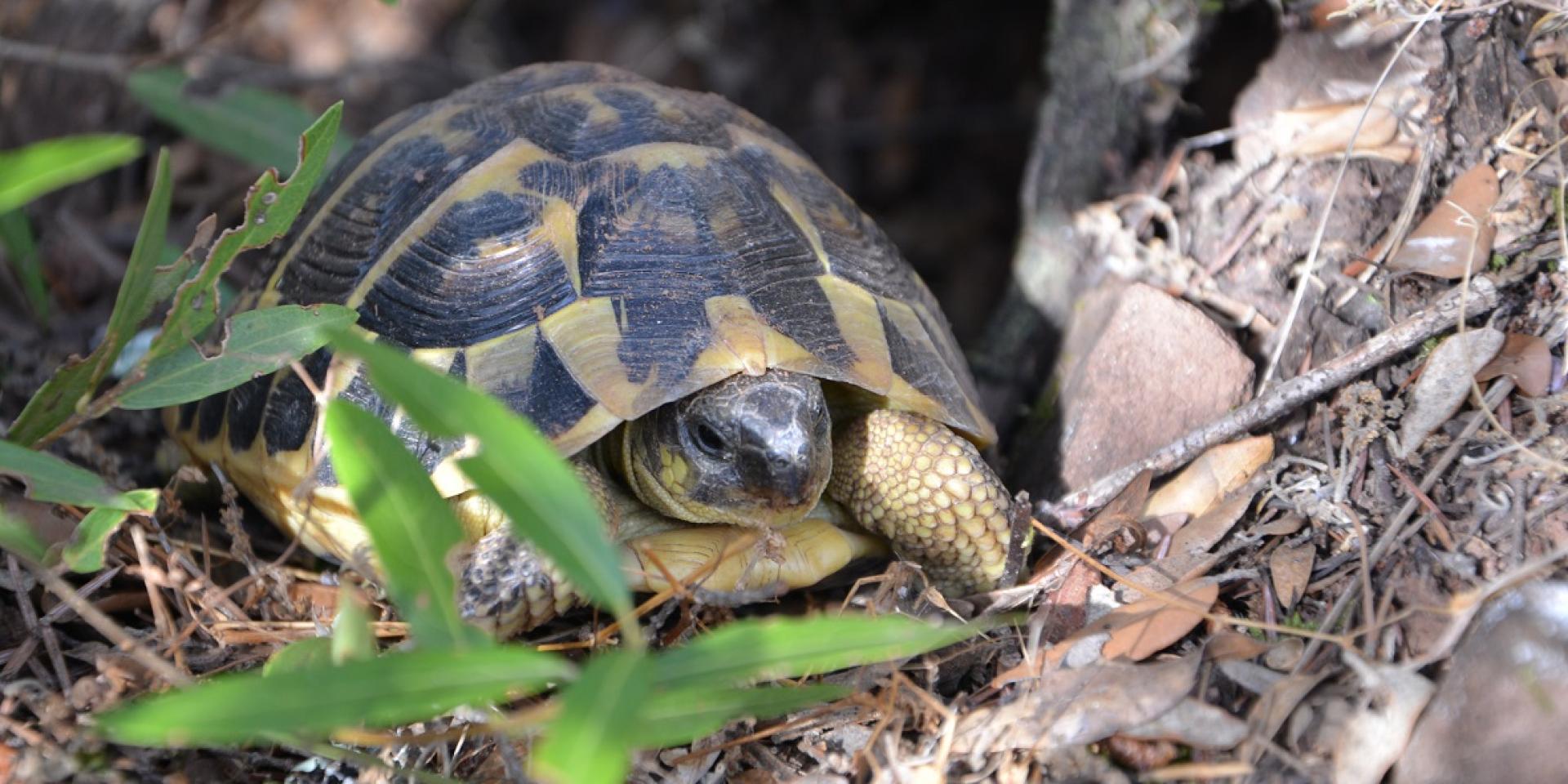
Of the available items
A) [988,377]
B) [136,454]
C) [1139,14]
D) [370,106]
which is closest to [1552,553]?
[988,377]

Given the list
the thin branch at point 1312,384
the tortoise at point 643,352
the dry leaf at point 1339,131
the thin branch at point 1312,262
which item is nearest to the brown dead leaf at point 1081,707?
the tortoise at point 643,352

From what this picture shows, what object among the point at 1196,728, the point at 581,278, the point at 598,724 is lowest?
the point at 1196,728

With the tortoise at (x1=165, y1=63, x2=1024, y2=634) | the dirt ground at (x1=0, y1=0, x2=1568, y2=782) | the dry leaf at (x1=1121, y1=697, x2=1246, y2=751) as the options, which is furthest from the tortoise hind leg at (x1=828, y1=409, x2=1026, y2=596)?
the dry leaf at (x1=1121, y1=697, x2=1246, y2=751)

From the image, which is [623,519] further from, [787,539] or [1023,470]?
[1023,470]

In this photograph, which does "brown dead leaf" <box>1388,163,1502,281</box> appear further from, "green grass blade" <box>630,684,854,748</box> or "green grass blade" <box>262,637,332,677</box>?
"green grass blade" <box>262,637,332,677</box>

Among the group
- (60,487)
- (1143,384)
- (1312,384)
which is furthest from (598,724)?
(1143,384)

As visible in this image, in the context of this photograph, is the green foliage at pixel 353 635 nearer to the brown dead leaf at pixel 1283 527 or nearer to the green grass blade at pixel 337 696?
the green grass blade at pixel 337 696

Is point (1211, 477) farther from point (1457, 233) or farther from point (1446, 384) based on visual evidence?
point (1457, 233)
